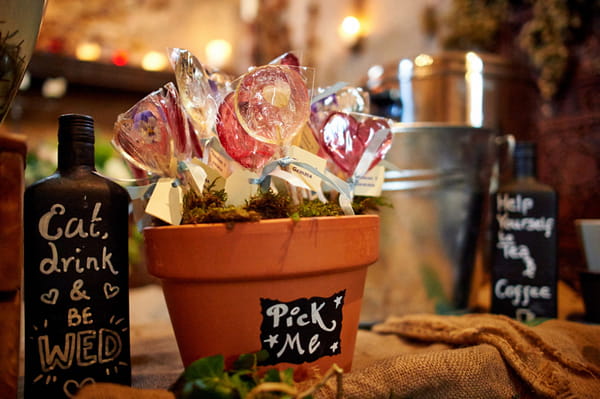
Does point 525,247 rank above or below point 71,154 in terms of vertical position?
below

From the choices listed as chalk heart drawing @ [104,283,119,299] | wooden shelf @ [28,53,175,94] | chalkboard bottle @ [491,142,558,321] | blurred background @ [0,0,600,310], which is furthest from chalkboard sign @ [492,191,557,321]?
wooden shelf @ [28,53,175,94]

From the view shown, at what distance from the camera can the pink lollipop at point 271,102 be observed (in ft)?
1.78

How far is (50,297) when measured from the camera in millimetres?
535

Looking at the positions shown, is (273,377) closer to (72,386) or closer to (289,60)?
(72,386)

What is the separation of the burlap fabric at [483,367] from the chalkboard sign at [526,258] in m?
0.13

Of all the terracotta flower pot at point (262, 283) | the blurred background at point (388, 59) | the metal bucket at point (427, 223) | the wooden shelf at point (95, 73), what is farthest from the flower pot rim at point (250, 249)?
the wooden shelf at point (95, 73)

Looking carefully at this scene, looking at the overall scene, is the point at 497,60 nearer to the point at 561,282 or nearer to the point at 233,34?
the point at 561,282

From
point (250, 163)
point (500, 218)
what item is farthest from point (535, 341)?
point (250, 163)

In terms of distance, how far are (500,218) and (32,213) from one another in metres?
0.81

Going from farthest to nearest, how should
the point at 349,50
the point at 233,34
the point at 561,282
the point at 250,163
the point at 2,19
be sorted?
the point at 233,34
the point at 349,50
the point at 561,282
the point at 250,163
the point at 2,19

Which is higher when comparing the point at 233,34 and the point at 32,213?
the point at 233,34

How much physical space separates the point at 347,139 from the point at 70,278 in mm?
396

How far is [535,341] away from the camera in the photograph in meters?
0.64

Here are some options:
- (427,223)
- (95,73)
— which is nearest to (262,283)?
(427,223)
